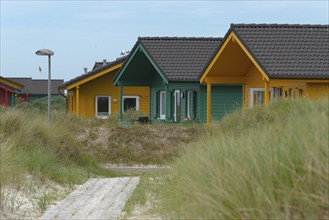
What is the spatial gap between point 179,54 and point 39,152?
18750 millimetres

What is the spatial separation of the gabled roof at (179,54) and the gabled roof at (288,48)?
7.58 meters

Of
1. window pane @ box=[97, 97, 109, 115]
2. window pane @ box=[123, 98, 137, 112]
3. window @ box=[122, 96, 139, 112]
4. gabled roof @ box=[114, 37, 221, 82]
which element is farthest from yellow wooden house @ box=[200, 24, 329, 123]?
Answer: window pane @ box=[97, 97, 109, 115]

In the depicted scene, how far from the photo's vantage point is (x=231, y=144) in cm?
786

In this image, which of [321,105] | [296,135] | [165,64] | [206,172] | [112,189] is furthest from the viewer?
[165,64]

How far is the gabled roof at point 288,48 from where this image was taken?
22.7 metres

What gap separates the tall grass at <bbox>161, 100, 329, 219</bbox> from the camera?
6332mm

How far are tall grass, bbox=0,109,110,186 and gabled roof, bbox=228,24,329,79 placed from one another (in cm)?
612

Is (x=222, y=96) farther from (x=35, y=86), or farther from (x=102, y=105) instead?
(x=35, y=86)

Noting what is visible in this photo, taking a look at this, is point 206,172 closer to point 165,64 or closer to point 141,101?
point 165,64

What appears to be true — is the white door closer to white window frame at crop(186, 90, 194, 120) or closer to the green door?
white window frame at crop(186, 90, 194, 120)

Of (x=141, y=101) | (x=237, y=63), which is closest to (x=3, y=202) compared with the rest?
(x=237, y=63)

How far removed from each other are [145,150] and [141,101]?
53.2 ft

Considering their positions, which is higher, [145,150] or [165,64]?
[165,64]

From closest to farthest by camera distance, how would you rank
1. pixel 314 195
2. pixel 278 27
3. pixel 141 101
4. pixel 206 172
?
pixel 314 195 < pixel 206 172 < pixel 278 27 < pixel 141 101
